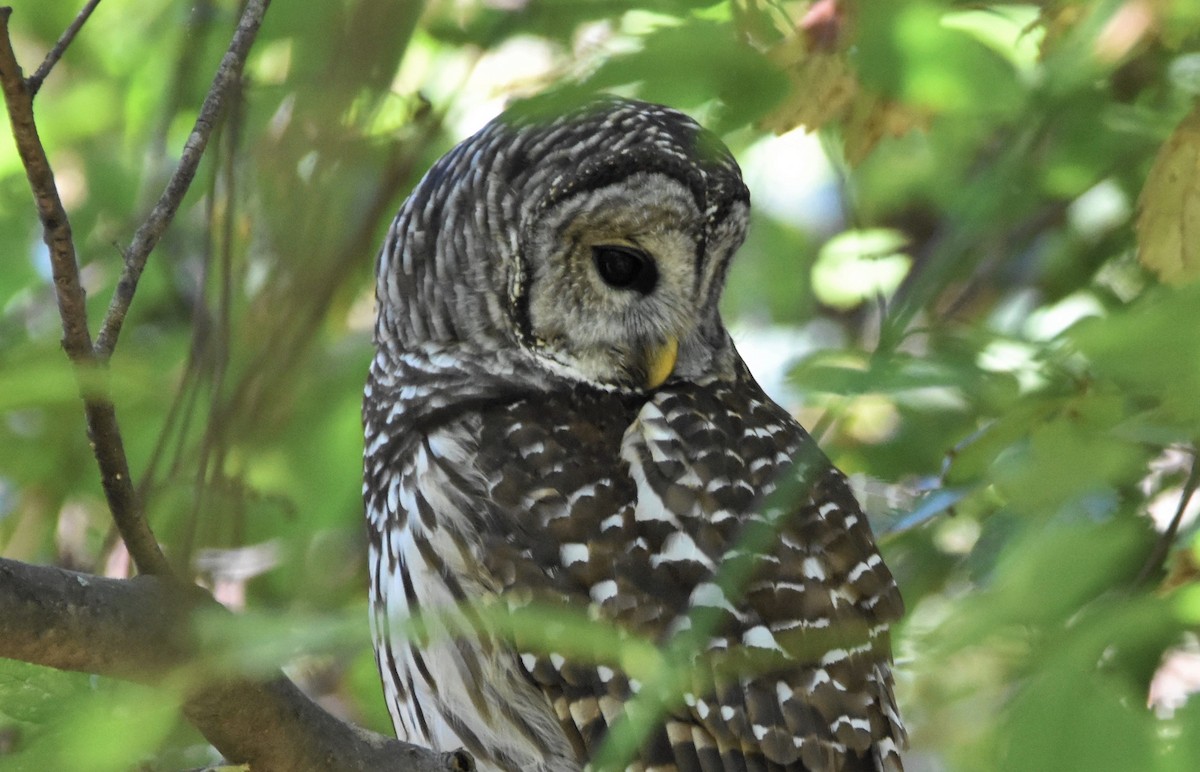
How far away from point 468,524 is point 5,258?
3.72ft

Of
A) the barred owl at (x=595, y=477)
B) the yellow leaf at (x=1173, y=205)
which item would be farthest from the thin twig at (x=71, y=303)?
the yellow leaf at (x=1173, y=205)

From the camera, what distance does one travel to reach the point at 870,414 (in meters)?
2.52

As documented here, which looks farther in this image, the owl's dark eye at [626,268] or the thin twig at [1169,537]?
the owl's dark eye at [626,268]

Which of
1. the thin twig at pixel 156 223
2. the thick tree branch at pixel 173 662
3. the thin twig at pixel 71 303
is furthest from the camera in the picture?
the thin twig at pixel 156 223

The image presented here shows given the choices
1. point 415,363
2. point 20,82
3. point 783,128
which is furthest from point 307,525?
point 20,82

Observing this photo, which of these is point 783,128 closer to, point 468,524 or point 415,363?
point 468,524

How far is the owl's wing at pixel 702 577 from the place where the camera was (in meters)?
1.93

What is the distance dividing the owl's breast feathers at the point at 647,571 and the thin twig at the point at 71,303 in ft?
2.40

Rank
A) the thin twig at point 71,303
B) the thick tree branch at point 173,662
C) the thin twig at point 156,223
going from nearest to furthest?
1. the thick tree branch at point 173,662
2. the thin twig at point 71,303
3. the thin twig at point 156,223

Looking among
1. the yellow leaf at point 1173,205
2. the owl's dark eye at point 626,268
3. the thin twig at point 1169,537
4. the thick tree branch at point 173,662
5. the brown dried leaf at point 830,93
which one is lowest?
the thin twig at point 1169,537

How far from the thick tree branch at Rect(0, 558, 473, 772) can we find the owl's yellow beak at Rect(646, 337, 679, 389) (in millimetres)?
1028

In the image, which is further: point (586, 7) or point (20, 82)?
point (20, 82)

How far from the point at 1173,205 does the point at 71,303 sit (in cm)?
126

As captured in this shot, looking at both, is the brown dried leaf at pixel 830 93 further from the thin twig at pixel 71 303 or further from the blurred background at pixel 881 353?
the thin twig at pixel 71 303
